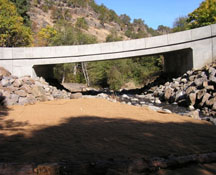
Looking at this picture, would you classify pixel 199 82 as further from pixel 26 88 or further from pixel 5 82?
pixel 5 82

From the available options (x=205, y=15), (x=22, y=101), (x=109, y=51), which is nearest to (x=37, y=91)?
(x=22, y=101)

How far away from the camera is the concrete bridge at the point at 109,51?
43.3 ft

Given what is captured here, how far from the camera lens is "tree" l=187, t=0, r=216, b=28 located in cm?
2163

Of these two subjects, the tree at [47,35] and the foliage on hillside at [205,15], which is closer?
the foliage on hillside at [205,15]

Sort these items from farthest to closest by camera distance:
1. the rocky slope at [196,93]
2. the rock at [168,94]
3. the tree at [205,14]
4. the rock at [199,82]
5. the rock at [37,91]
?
1. the tree at [205,14]
2. the rock at [168,94]
3. the rock at [37,91]
4. the rock at [199,82]
5. the rocky slope at [196,93]

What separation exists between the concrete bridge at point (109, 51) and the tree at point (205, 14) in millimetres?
9994

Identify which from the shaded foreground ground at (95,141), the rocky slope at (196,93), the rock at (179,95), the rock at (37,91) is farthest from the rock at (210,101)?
the rock at (37,91)

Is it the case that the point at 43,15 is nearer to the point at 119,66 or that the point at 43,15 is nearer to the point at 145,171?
the point at 119,66

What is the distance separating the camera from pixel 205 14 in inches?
871

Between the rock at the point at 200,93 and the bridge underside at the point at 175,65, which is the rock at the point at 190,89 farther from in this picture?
the bridge underside at the point at 175,65

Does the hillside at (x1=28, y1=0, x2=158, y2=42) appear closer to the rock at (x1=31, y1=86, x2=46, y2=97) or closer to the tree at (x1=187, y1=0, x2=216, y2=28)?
the tree at (x1=187, y1=0, x2=216, y2=28)

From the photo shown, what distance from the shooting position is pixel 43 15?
60.7 m

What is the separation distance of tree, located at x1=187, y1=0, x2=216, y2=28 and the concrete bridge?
9994mm

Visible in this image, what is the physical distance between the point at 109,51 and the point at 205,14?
565 inches
